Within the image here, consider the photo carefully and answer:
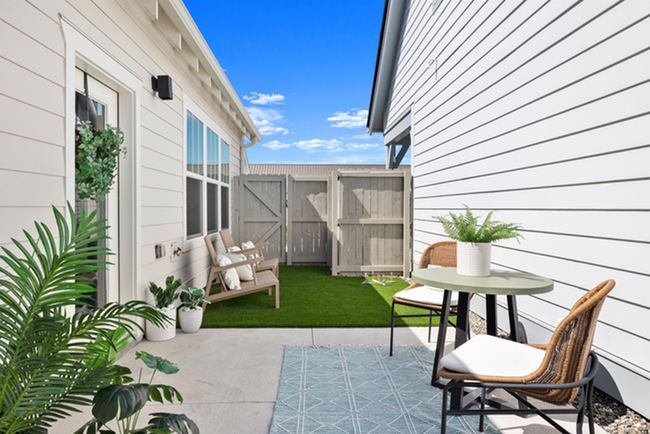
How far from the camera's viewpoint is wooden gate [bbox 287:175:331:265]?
769cm

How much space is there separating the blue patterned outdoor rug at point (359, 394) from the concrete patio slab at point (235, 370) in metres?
0.11

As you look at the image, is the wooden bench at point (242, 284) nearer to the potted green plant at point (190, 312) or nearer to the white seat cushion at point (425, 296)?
the potted green plant at point (190, 312)

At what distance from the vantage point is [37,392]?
1229 mm

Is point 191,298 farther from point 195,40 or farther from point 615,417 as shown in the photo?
point 615,417

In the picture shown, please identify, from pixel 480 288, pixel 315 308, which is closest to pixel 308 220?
pixel 315 308

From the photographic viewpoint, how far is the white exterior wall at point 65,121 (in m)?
1.75

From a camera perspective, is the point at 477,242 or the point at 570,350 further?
the point at 477,242

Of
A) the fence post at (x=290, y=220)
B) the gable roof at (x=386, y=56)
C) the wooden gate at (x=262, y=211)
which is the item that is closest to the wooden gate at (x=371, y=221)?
the fence post at (x=290, y=220)

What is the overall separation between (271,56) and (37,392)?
28.6 metres

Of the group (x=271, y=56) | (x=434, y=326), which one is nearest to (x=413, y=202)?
(x=434, y=326)

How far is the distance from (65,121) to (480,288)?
2.46m

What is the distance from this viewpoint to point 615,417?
1925 millimetres

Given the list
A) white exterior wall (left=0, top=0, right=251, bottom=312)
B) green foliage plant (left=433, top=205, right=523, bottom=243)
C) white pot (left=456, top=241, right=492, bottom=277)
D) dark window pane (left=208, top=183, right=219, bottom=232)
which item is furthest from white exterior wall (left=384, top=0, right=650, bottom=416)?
dark window pane (left=208, top=183, right=219, bottom=232)

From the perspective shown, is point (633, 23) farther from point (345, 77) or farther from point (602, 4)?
point (345, 77)
